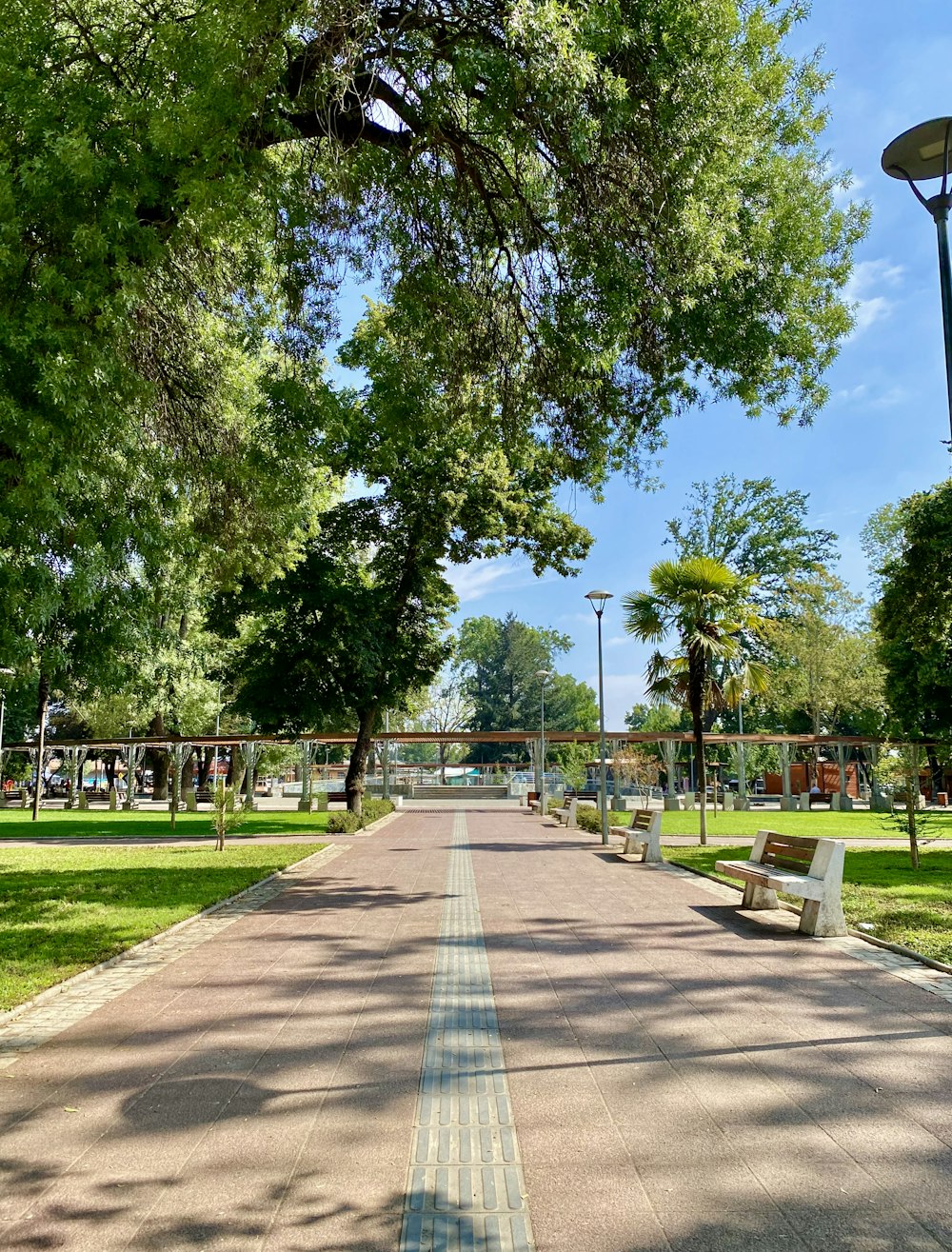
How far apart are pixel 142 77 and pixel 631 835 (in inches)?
501

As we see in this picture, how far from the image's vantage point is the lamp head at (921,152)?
6391 mm

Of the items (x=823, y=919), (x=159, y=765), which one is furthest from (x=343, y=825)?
(x=159, y=765)

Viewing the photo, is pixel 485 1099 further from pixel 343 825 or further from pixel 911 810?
pixel 343 825

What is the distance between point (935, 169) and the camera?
21.9ft

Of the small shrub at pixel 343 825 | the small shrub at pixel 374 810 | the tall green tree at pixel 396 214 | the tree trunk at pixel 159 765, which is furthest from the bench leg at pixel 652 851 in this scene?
the tree trunk at pixel 159 765

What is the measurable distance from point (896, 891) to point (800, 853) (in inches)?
114

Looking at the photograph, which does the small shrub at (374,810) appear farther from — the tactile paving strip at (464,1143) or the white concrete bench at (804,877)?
the tactile paving strip at (464,1143)

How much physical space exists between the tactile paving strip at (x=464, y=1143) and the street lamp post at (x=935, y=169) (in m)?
5.07

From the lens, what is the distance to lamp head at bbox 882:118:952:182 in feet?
21.0

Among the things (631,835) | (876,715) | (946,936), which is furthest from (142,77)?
(876,715)

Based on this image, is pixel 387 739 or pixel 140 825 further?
pixel 387 739

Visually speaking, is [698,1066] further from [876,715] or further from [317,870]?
[876,715]

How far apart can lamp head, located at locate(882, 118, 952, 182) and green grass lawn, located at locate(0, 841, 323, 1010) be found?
26.8 feet

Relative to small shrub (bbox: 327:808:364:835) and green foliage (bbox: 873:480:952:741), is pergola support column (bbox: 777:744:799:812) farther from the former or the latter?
small shrub (bbox: 327:808:364:835)
